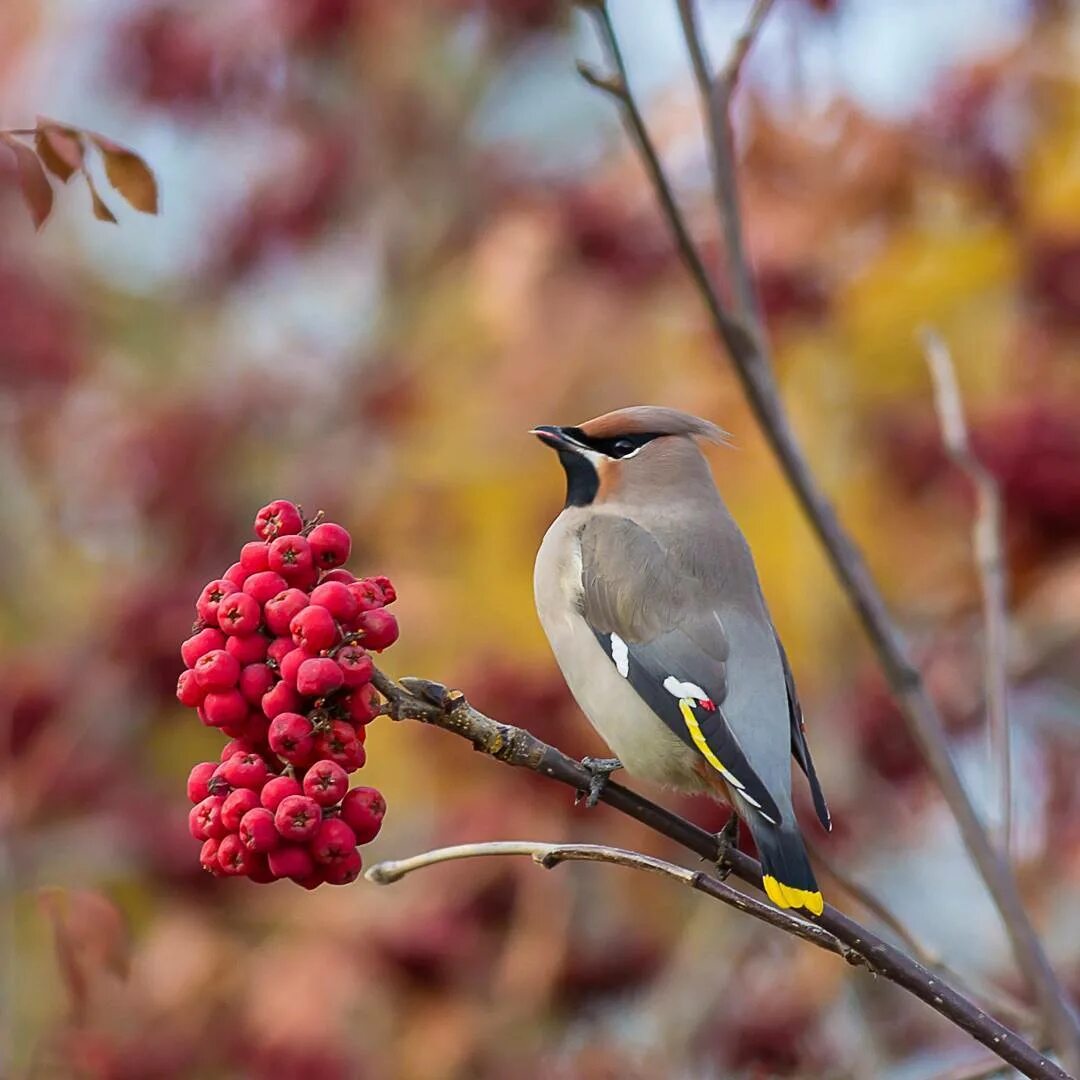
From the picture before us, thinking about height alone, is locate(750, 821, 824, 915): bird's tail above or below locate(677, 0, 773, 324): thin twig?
below

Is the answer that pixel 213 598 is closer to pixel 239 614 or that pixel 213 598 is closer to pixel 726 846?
pixel 239 614

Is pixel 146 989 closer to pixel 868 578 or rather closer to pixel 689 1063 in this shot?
pixel 689 1063

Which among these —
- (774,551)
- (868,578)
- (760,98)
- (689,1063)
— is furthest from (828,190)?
(868,578)

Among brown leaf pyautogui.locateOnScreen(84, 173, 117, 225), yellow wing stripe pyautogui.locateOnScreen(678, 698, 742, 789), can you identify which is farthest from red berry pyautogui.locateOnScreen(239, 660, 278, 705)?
yellow wing stripe pyautogui.locateOnScreen(678, 698, 742, 789)

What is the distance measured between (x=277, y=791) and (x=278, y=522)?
0.22 m

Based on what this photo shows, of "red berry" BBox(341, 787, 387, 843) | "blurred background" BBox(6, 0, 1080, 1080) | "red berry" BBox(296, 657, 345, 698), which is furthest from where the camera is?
"blurred background" BBox(6, 0, 1080, 1080)

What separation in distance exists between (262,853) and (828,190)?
3053 mm

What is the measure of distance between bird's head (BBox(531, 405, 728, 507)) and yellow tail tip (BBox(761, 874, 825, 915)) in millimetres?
698

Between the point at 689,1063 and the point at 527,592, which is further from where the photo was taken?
the point at 527,592

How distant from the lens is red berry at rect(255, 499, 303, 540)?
1432 mm

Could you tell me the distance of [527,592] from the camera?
169 inches

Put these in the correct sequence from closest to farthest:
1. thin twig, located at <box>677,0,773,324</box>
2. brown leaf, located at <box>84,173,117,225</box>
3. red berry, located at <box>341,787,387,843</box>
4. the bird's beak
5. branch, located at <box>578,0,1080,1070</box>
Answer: red berry, located at <box>341,787,387,843</box> < brown leaf, located at <box>84,173,117,225</box> < branch, located at <box>578,0,1080,1070</box> < thin twig, located at <box>677,0,773,324</box> < the bird's beak

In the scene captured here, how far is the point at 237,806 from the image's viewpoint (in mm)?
1424

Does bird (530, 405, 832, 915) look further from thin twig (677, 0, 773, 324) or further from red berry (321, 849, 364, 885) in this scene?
red berry (321, 849, 364, 885)
